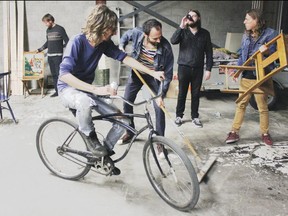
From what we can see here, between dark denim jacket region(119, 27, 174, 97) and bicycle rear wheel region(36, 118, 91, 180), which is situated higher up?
dark denim jacket region(119, 27, 174, 97)

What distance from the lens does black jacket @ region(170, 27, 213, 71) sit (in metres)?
4.00

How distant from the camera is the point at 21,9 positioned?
602 centimetres

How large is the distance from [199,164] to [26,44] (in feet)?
14.9

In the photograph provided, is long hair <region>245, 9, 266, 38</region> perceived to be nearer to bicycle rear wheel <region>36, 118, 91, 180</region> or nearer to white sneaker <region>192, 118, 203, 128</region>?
white sneaker <region>192, 118, 203, 128</region>

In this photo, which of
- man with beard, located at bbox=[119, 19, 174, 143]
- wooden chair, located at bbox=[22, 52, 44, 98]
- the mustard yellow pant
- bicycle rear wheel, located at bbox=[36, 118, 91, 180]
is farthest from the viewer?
wooden chair, located at bbox=[22, 52, 44, 98]

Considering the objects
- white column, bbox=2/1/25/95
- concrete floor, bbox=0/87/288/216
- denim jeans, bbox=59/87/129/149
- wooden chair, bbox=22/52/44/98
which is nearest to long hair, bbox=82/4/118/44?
denim jeans, bbox=59/87/129/149

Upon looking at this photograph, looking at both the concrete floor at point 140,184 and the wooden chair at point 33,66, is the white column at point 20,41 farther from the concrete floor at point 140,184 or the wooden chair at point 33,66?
the concrete floor at point 140,184

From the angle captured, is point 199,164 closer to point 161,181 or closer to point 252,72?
point 161,181

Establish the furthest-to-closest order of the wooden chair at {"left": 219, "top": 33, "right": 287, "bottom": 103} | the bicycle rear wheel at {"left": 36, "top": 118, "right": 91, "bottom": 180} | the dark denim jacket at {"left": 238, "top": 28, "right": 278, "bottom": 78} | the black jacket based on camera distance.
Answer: the black jacket
the dark denim jacket at {"left": 238, "top": 28, "right": 278, "bottom": 78}
the wooden chair at {"left": 219, "top": 33, "right": 287, "bottom": 103}
the bicycle rear wheel at {"left": 36, "top": 118, "right": 91, "bottom": 180}

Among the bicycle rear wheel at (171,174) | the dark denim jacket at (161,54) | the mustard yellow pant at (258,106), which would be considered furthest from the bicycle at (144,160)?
the mustard yellow pant at (258,106)

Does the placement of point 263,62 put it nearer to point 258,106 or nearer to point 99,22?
point 258,106

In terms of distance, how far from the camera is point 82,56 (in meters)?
2.41

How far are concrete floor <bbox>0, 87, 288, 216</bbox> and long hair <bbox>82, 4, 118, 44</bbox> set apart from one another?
123 cm

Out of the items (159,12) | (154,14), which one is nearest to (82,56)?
(154,14)
